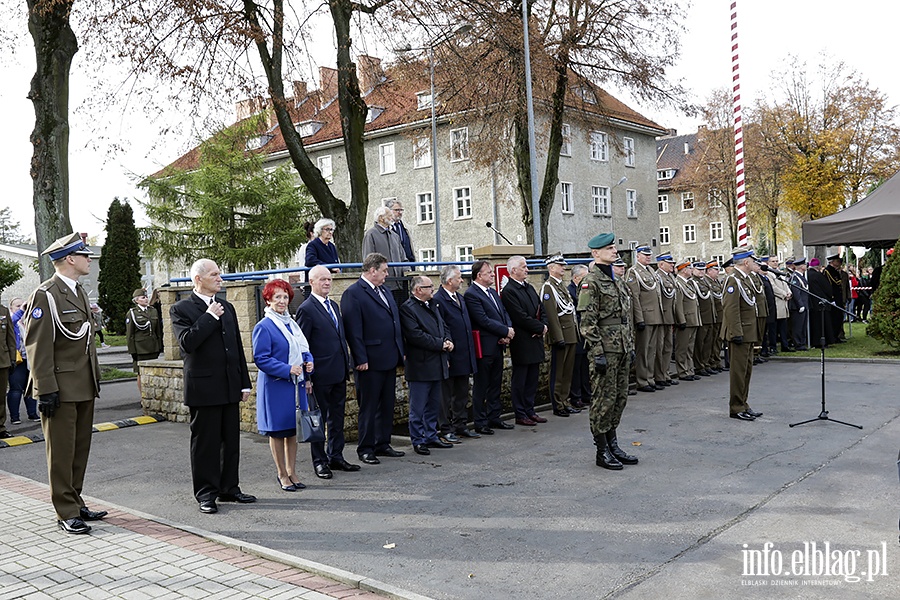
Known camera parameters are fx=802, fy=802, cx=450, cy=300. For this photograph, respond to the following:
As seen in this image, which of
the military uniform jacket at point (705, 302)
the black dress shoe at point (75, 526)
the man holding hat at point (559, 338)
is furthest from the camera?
the military uniform jacket at point (705, 302)

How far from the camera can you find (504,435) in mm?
9570

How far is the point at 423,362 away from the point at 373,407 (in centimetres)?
77

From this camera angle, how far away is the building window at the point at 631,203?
153ft

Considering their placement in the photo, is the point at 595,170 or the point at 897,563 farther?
the point at 595,170

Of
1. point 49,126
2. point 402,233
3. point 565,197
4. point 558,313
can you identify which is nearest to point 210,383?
point 402,233

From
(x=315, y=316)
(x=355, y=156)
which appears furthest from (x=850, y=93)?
(x=315, y=316)

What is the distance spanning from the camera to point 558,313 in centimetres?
1113

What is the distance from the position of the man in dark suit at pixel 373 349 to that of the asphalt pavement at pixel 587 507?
373 millimetres

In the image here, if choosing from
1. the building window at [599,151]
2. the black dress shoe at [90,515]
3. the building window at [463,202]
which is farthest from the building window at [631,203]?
the black dress shoe at [90,515]

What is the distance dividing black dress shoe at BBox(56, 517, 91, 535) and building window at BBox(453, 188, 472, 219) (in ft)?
117

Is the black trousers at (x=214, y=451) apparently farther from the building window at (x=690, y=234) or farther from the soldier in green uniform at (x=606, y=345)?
the building window at (x=690, y=234)

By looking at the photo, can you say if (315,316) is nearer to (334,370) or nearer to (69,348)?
(334,370)

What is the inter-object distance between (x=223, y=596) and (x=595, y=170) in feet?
136

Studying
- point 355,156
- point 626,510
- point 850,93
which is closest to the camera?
point 626,510
